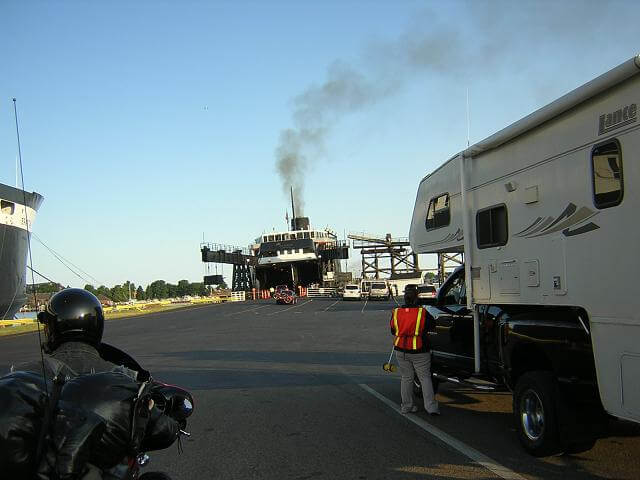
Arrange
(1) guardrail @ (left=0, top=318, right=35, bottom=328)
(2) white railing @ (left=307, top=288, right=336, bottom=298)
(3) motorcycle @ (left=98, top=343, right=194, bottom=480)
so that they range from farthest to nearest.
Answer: (2) white railing @ (left=307, top=288, right=336, bottom=298) < (1) guardrail @ (left=0, top=318, right=35, bottom=328) < (3) motorcycle @ (left=98, top=343, right=194, bottom=480)

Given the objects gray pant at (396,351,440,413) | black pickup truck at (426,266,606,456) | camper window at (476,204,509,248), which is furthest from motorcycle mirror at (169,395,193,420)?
gray pant at (396,351,440,413)

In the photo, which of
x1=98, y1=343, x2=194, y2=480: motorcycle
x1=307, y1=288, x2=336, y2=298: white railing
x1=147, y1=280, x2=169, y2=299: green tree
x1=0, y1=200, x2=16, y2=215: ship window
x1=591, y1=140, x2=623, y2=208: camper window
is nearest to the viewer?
x1=98, y1=343, x2=194, y2=480: motorcycle

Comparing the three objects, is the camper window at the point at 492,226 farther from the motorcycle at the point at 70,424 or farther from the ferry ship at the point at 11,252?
the ferry ship at the point at 11,252

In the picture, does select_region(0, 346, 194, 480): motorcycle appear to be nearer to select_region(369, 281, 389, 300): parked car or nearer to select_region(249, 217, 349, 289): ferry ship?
select_region(369, 281, 389, 300): parked car

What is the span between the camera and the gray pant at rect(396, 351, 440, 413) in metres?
7.32

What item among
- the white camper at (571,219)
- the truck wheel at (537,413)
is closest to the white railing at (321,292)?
the white camper at (571,219)

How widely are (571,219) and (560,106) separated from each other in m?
0.98

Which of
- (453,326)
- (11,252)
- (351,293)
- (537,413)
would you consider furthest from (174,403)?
(351,293)

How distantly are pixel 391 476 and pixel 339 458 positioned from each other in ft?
2.33

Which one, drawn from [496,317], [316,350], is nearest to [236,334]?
[316,350]

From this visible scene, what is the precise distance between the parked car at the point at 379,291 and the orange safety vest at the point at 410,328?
132 ft

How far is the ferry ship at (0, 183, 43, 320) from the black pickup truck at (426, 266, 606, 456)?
25.5m

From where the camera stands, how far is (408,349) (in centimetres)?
736

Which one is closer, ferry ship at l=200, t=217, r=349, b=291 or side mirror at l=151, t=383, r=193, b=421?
side mirror at l=151, t=383, r=193, b=421
